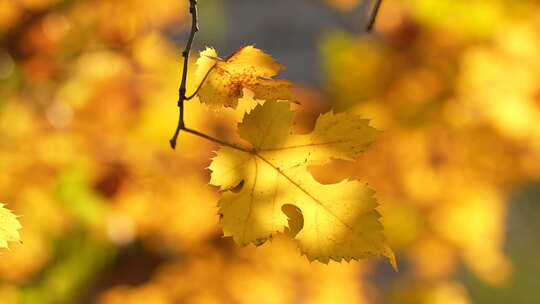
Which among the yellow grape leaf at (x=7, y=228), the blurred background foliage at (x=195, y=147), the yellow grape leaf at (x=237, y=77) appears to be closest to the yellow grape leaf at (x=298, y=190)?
the yellow grape leaf at (x=237, y=77)

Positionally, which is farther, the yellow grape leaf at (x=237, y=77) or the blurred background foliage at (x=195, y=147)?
the blurred background foliage at (x=195, y=147)

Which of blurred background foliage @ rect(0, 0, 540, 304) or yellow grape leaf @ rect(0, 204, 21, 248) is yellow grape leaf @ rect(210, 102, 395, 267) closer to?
yellow grape leaf @ rect(0, 204, 21, 248)

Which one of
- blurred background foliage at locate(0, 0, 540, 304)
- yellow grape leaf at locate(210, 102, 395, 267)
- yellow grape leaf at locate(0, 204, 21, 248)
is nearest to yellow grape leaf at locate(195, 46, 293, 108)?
yellow grape leaf at locate(210, 102, 395, 267)

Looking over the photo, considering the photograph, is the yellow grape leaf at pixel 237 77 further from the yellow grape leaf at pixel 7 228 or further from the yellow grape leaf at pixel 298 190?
the yellow grape leaf at pixel 7 228

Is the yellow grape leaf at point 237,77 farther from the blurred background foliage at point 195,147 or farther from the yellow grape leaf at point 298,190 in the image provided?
the blurred background foliage at point 195,147

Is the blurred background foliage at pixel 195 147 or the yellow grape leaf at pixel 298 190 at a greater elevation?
the yellow grape leaf at pixel 298 190

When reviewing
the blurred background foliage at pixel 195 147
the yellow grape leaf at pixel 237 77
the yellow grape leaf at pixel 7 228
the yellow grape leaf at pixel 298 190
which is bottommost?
the blurred background foliage at pixel 195 147
